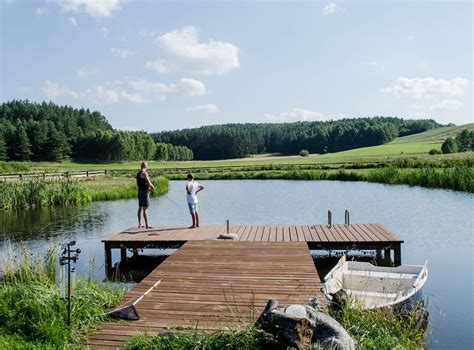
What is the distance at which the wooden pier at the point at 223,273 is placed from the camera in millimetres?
6734

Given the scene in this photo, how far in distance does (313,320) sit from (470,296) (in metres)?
6.64

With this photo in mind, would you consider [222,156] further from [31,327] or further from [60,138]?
[31,327]

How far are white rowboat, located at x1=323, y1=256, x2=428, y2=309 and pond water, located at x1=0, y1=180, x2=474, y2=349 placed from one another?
75 cm

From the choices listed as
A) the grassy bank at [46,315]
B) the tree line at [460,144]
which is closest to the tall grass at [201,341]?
the grassy bank at [46,315]

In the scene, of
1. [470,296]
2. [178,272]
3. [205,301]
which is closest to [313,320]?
[205,301]

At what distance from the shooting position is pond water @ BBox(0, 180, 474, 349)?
1030cm

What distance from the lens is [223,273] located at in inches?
387

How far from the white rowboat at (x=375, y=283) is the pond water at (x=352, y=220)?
745 mm

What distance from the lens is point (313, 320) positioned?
5.39m

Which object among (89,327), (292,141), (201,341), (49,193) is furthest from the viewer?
(292,141)

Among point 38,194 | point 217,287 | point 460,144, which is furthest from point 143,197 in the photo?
point 460,144

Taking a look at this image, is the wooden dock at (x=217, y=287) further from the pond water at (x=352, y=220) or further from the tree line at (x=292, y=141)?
the tree line at (x=292, y=141)

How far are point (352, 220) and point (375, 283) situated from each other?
39.6ft

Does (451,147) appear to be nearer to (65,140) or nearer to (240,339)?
(65,140)
